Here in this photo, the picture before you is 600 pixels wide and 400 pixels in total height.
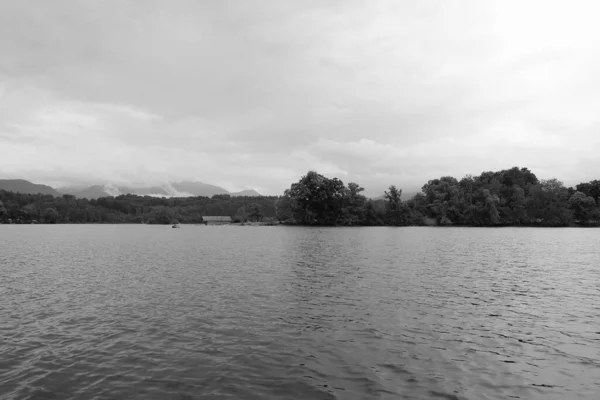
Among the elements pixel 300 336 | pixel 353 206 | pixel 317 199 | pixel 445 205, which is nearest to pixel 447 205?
pixel 445 205

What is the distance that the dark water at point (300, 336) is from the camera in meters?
12.8

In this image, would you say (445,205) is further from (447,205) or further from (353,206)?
(353,206)

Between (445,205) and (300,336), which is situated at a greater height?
(445,205)

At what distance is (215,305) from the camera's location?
24.0 m

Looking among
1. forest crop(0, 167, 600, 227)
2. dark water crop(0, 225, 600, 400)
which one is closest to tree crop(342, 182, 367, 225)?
forest crop(0, 167, 600, 227)

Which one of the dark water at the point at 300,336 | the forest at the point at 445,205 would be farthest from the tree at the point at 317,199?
the dark water at the point at 300,336

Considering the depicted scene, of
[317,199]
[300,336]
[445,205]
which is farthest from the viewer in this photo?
[445,205]

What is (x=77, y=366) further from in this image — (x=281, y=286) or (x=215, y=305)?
(x=281, y=286)

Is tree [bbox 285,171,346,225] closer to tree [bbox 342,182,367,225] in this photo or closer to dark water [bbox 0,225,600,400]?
tree [bbox 342,182,367,225]

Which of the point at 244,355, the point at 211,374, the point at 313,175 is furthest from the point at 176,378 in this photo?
the point at 313,175

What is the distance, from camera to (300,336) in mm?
18078

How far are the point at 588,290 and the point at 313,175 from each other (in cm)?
14586

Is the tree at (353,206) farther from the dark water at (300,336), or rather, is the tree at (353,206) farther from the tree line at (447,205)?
the dark water at (300,336)

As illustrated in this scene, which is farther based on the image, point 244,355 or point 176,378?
point 244,355
